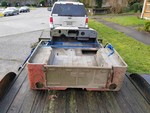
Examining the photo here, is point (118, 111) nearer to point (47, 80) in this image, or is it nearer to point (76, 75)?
point (76, 75)

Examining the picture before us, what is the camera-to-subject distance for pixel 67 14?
8094mm

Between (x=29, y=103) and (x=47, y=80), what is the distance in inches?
17.7

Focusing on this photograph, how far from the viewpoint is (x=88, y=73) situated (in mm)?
2631

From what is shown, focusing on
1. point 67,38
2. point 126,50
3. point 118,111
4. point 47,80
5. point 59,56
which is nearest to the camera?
point 118,111

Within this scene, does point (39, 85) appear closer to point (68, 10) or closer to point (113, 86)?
point (113, 86)

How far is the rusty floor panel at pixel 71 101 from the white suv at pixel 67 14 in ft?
17.9

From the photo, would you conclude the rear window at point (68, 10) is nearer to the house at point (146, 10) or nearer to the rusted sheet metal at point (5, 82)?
the rusted sheet metal at point (5, 82)

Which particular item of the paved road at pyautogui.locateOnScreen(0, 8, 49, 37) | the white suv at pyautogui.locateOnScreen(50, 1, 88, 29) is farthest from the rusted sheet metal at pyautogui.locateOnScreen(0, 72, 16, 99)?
the paved road at pyautogui.locateOnScreen(0, 8, 49, 37)

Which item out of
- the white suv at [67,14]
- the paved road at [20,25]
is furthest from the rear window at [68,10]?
the paved road at [20,25]

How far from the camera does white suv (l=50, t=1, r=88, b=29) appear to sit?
26.1 ft

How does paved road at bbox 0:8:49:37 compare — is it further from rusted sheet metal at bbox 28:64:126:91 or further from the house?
the house

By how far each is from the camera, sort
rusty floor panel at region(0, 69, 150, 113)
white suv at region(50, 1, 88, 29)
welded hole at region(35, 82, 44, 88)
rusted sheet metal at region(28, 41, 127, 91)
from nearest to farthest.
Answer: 1. rusty floor panel at region(0, 69, 150, 113)
2. rusted sheet metal at region(28, 41, 127, 91)
3. welded hole at region(35, 82, 44, 88)
4. white suv at region(50, 1, 88, 29)

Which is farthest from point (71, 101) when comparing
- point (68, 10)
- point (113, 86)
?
point (68, 10)

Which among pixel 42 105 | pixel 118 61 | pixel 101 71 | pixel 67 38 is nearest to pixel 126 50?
pixel 67 38
